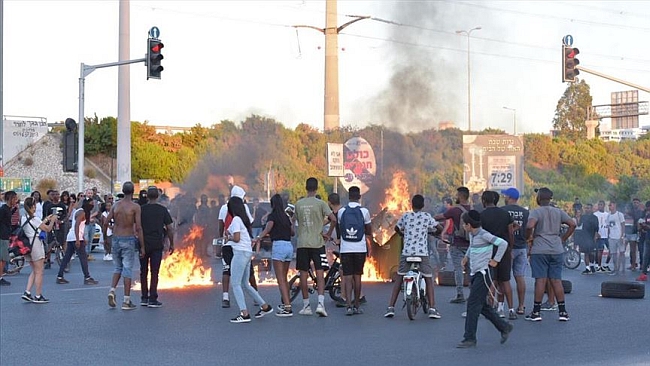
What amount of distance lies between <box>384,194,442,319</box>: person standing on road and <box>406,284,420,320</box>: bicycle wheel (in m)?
0.28

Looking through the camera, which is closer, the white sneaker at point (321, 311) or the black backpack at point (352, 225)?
the white sneaker at point (321, 311)

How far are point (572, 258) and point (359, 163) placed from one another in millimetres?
6344

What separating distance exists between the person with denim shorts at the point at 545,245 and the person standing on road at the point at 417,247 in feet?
4.47

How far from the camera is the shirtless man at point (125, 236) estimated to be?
48.5ft

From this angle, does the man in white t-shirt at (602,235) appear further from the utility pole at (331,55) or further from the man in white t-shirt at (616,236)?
the utility pole at (331,55)

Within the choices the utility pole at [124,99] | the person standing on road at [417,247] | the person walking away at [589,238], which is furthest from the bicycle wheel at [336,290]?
the utility pole at [124,99]

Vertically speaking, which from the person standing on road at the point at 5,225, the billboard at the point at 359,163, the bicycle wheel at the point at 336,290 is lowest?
the bicycle wheel at the point at 336,290

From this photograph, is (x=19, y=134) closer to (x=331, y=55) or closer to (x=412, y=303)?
(x=331, y=55)

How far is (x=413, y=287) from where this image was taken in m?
13.2

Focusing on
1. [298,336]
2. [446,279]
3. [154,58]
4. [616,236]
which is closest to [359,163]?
[154,58]

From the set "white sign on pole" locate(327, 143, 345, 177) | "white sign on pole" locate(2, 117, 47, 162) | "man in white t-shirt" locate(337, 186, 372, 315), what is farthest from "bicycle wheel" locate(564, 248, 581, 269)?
"white sign on pole" locate(2, 117, 47, 162)

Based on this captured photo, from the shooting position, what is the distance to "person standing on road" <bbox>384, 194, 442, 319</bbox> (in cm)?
1345

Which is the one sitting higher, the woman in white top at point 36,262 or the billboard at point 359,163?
the billboard at point 359,163

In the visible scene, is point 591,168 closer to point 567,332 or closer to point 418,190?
point 418,190
